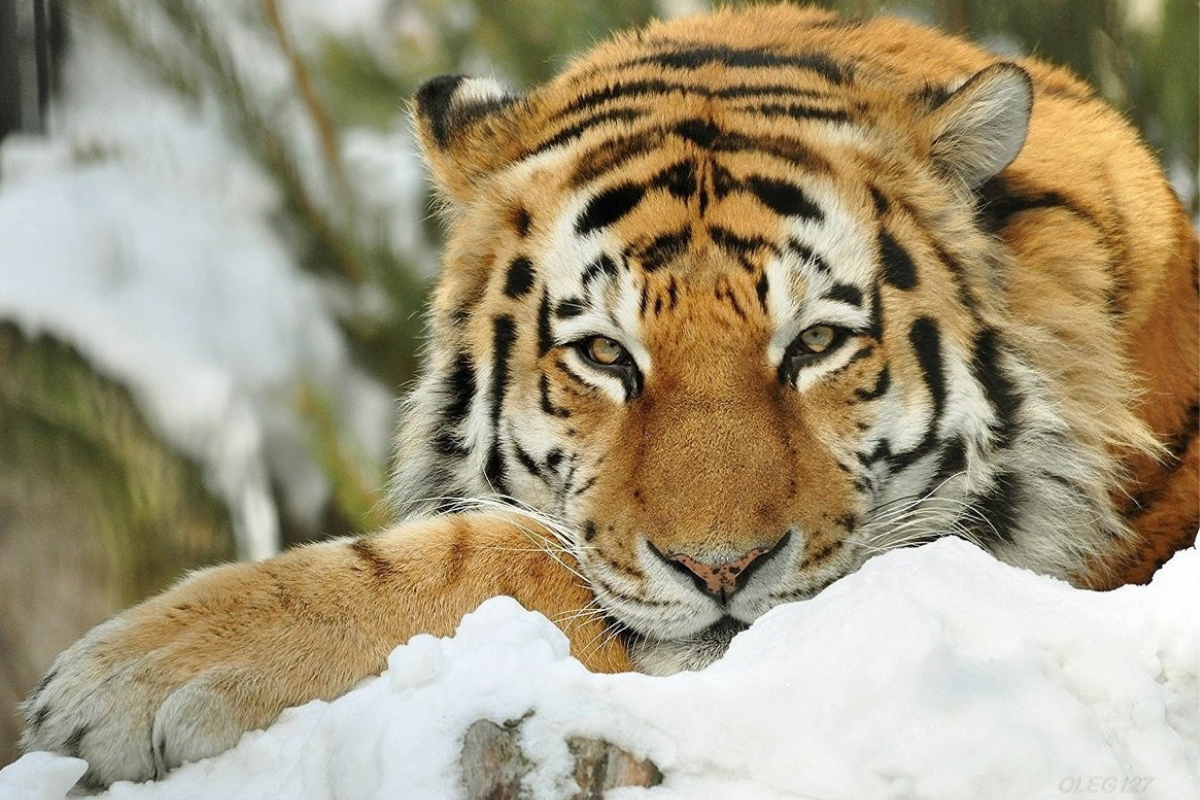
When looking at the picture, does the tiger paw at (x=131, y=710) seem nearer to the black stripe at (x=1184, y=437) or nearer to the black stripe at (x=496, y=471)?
the black stripe at (x=496, y=471)

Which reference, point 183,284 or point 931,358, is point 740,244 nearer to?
point 931,358

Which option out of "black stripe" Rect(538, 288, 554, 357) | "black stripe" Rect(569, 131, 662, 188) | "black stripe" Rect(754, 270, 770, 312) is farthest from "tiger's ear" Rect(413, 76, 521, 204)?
"black stripe" Rect(754, 270, 770, 312)

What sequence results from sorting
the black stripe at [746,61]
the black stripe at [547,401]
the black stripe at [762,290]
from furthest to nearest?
the black stripe at [746,61] → the black stripe at [547,401] → the black stripe at [762,290]

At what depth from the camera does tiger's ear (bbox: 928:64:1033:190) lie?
1.73 m

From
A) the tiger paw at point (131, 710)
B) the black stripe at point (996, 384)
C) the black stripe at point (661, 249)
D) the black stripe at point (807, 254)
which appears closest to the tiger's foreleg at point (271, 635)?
the tiger paw at point (131, 710)

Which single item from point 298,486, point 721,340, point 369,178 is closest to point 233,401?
point 298,486

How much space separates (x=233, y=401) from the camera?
128 inches

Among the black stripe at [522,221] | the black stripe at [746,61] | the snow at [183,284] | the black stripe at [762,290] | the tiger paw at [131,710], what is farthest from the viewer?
the snow at [183,284]

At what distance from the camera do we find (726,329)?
5.29 ft

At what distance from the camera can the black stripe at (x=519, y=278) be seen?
1808 mm

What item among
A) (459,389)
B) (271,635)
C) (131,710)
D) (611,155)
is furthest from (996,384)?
(131,710)

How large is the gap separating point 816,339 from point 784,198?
0.20m

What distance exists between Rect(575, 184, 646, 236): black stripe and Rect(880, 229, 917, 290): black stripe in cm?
31

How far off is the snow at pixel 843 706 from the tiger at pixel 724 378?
0.69ft
